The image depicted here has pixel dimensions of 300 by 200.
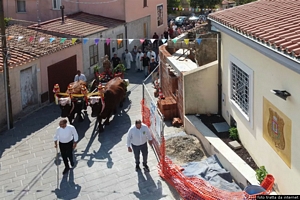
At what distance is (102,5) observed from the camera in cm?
2798

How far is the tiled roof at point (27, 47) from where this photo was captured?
17.1m

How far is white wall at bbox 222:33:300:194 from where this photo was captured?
28.5 ft

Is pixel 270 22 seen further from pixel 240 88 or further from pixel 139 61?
pixel 139 61

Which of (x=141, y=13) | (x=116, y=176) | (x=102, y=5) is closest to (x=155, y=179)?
(x=116, y=176)

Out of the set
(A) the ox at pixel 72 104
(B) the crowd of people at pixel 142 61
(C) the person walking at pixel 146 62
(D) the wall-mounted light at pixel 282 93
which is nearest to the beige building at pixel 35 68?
(A) the ox at pixel 72 104

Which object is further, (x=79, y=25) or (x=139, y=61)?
(x=139, y=61)

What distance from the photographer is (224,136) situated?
42.0ft

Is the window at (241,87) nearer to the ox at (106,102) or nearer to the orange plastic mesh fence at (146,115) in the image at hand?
the orange plastic mesh fence at (146,115)

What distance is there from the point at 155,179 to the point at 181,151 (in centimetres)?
157

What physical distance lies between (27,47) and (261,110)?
11587 mm

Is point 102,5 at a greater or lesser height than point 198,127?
greater

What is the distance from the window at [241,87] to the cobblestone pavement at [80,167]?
2.83 meters

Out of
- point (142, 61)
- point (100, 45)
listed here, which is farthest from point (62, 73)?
point (142, 61)

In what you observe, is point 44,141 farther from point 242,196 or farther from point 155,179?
point 242,196
